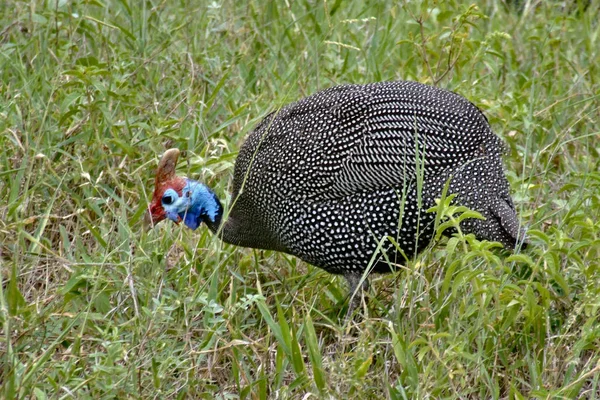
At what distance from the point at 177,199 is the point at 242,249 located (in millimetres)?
509

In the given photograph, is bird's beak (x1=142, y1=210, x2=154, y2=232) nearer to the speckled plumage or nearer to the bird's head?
the bird's head

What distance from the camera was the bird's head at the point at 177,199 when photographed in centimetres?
379

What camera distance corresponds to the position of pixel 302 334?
3.57 metres

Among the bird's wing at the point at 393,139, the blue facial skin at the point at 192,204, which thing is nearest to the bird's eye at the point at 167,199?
the blue facial skin at the point at 192,204

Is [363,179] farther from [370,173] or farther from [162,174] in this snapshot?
[162,174]

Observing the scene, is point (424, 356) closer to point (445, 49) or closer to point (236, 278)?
point (236, 278)

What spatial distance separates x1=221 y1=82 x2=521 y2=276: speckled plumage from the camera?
11.8 feet

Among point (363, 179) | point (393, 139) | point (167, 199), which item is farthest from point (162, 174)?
point (393, 139)

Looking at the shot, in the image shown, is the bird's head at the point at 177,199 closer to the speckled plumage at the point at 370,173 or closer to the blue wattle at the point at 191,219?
the blue wattle at the point at 191,219

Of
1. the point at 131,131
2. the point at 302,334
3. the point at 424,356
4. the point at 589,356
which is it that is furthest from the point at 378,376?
the point at 131,131

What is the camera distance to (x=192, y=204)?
12.7 feet

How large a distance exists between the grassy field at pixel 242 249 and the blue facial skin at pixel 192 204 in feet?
0.36

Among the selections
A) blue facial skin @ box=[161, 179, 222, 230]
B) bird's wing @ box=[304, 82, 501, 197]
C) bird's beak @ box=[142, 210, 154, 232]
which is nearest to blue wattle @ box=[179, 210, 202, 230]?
blue facial skin @ box=[161, 179, 222, 230]

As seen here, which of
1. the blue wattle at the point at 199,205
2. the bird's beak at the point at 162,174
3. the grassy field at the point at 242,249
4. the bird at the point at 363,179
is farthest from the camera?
the blue wattle at the point at 199,205
